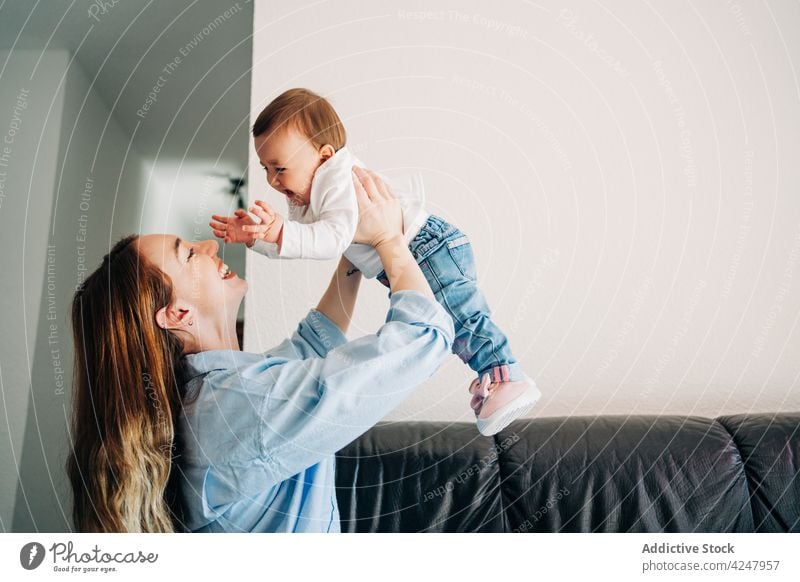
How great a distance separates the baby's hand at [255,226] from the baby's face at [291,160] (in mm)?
73

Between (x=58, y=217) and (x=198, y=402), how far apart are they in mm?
553

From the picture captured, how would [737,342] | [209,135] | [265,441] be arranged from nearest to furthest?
[265,441]
[209,135]
[737,342]

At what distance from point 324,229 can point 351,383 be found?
0.15 meters

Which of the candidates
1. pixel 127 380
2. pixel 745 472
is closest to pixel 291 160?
pixel 127 380

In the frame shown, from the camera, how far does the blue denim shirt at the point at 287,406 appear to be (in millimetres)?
618

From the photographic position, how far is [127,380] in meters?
0.72

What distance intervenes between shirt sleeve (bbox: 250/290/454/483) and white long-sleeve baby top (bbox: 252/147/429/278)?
0.28 feet

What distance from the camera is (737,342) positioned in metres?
1.15

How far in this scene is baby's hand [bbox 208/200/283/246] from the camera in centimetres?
62

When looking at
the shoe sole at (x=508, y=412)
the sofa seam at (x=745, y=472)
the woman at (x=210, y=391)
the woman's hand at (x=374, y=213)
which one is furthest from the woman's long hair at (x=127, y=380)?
the sofa seam at (x=745, y=472)
